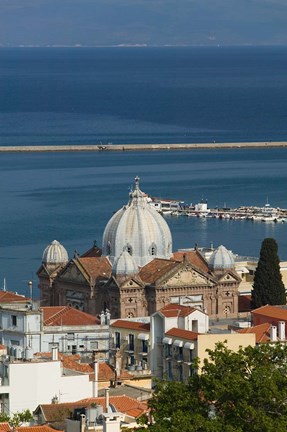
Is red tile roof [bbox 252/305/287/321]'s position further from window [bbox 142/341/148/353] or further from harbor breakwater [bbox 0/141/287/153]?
harbor breakwater [bbox 0/141/287/153]

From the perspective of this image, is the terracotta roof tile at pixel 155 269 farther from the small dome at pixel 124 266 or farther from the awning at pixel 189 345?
the awning at pixel 189 345

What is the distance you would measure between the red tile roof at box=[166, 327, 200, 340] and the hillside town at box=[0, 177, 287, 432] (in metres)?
0.07

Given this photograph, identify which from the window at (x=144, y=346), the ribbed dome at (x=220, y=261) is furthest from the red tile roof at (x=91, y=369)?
the ribbed dome at (x=220, y=261)

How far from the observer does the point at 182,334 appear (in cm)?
5553

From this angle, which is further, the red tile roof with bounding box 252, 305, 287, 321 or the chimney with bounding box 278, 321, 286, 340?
the red tile roof with bounding box 252, 305, 287, 321

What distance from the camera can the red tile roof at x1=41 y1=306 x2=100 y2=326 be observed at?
2512 inches

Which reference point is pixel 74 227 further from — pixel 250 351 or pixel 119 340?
pixel 250 351

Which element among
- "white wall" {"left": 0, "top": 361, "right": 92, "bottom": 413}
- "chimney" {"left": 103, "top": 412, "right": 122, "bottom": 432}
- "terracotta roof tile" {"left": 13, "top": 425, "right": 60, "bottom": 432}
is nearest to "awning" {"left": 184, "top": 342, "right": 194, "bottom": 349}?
"white wall" {"left": 0, "top": 361, "right": 92, "bottom": 413}

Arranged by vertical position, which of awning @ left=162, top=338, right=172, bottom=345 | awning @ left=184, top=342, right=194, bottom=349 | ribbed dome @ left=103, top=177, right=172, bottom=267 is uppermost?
ribbed dome @ left=103, top=177, right=172, bottom=267

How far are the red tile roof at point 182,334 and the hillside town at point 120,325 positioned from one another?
68 millimetres

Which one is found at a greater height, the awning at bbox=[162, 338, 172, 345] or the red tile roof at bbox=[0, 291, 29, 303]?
the red tile roof at bbox=[0, 291, 29, 303]

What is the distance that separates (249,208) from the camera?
130m

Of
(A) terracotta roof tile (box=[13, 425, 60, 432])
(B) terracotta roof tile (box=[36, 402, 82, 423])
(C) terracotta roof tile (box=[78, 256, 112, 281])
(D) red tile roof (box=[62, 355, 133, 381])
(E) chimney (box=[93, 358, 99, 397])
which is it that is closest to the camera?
(A) terracotta roof tile (box=[13, 425, 60, 432])

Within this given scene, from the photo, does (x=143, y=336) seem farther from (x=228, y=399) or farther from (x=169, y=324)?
(x=228, y=399)
